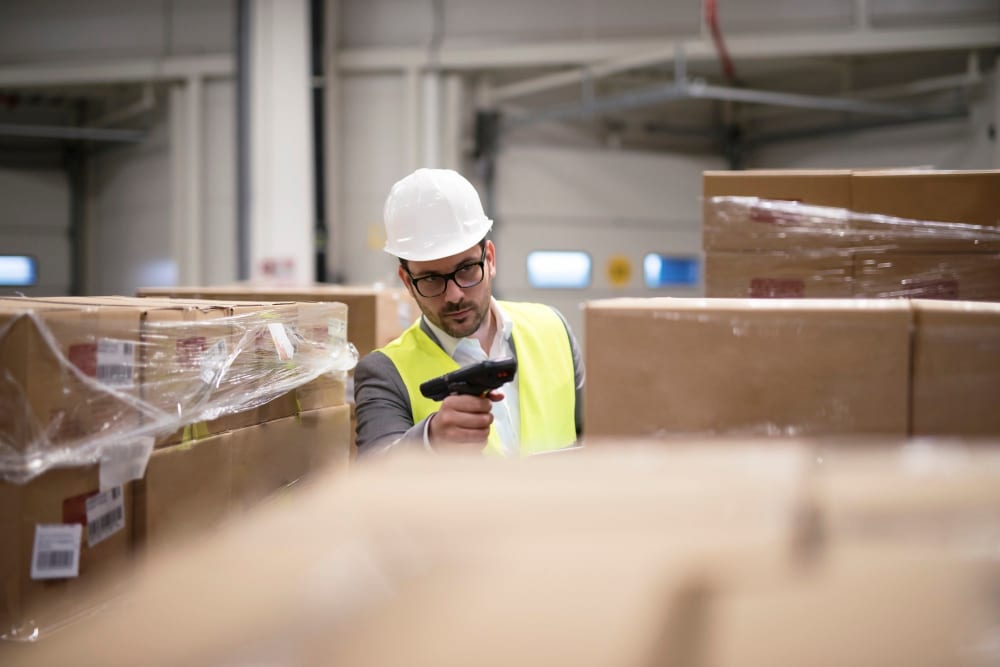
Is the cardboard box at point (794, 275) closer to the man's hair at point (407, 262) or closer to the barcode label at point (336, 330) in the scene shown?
the man's hair at point (407, 262)

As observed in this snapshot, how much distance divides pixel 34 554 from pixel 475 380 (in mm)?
871

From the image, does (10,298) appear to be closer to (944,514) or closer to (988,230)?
(944,514)

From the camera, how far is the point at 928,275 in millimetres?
2041

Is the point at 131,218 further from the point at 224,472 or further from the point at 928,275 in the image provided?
the point at 928,275

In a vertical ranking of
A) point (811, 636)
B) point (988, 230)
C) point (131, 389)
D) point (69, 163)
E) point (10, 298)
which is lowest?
point (811, 636)

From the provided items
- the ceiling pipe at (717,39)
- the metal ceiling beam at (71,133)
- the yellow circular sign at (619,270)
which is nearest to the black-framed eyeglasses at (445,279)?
the ceiling pipe at (717,39)

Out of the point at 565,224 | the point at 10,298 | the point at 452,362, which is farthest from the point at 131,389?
the point at 565,224

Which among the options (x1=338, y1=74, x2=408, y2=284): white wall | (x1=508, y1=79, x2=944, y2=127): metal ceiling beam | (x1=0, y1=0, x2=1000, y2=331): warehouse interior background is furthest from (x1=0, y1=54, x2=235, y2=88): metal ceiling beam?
(x1=508, y1=79, x2=944, y2=127): metal ceiling beam

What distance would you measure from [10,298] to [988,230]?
86.8 inches

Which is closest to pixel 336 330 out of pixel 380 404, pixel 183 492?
pixel 380 404

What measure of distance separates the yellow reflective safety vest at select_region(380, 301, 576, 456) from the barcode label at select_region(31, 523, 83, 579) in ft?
3.15

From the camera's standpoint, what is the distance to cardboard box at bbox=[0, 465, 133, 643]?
51.9 inches

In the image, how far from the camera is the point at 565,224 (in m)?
7.25

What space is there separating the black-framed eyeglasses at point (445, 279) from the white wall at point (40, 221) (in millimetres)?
6377
